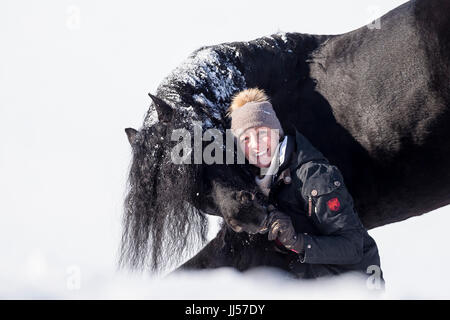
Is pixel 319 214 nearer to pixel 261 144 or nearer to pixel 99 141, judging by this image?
pixel 261 144

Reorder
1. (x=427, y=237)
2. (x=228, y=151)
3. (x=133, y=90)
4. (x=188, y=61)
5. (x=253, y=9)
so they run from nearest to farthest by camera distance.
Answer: (x=228, y=151) → (x=188, y=61) → (x=427, y=237) → (x=133, y=90) → (x=253, y=9)

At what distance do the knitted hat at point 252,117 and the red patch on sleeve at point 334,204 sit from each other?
0.45 meters

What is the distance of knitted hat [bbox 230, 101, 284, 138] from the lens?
9.52ft

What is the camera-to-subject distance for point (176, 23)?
965cm

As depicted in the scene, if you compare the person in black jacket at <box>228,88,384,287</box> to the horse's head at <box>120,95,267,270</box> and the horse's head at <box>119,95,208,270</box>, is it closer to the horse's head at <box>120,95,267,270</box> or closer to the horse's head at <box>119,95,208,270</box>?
the horse's head at <box>120,95,267,270</box>

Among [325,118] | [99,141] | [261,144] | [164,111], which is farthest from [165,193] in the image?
[99,141]

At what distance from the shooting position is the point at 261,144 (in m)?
2.89

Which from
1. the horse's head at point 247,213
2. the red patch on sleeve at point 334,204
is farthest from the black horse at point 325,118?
the red patch on sleeve at point 334,204

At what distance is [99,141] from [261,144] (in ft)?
15.7

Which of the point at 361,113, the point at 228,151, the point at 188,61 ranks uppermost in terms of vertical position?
the point at 188,61

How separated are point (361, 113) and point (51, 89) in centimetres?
587

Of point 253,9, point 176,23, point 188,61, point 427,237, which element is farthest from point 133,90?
point 188,61
